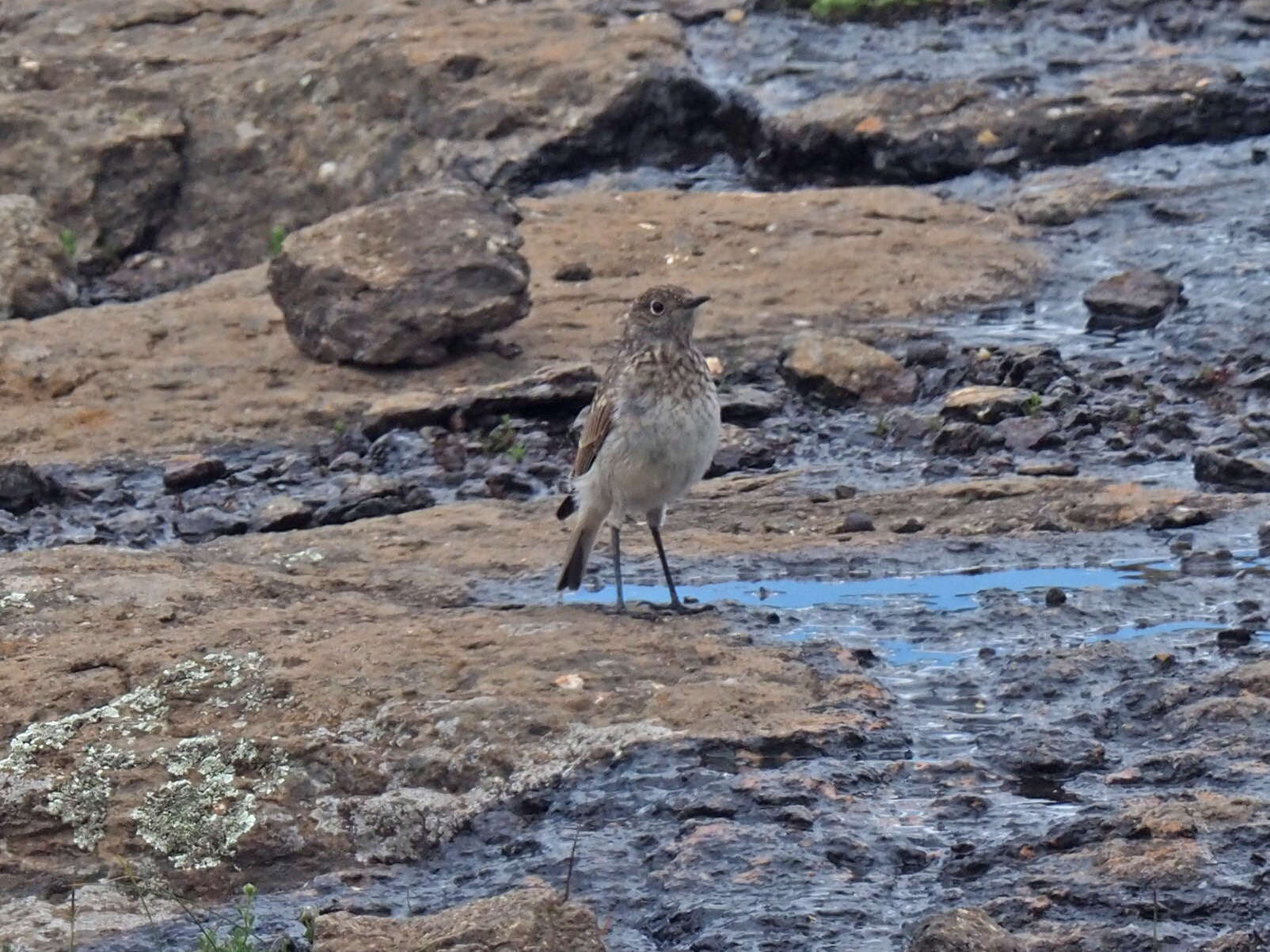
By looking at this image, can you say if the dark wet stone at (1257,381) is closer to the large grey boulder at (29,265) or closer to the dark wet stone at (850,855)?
the dark wet stone at (850,855)

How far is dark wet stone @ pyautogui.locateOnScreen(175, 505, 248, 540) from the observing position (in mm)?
9234

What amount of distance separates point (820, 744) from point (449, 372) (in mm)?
5462

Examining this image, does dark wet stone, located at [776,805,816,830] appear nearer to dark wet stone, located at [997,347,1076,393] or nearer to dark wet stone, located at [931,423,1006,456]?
dark wet stone, located at [931,423,1006,456]

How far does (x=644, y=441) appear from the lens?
773 centimetres

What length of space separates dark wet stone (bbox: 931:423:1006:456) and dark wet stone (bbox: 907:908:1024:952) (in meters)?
5.00

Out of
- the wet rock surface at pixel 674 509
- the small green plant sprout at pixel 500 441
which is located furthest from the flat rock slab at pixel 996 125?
the small green plant sprout at pixel 500 441

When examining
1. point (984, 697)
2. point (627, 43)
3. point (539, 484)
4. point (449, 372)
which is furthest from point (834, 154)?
point (984, 697)

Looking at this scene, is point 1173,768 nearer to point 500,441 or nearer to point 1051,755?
point 1051,755

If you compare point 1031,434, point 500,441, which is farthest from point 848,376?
point 500,441

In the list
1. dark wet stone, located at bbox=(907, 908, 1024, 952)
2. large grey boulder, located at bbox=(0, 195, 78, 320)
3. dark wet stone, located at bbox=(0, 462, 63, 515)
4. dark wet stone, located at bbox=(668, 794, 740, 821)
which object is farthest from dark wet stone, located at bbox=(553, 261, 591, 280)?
dark wet stone, located at bbox=(907, 908, 1024, 952)

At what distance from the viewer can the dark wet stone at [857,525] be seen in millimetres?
8062

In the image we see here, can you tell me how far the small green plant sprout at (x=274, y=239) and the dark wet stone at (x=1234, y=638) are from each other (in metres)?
8.06

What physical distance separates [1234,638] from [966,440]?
9.94 ft

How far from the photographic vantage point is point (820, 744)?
5.72 m
